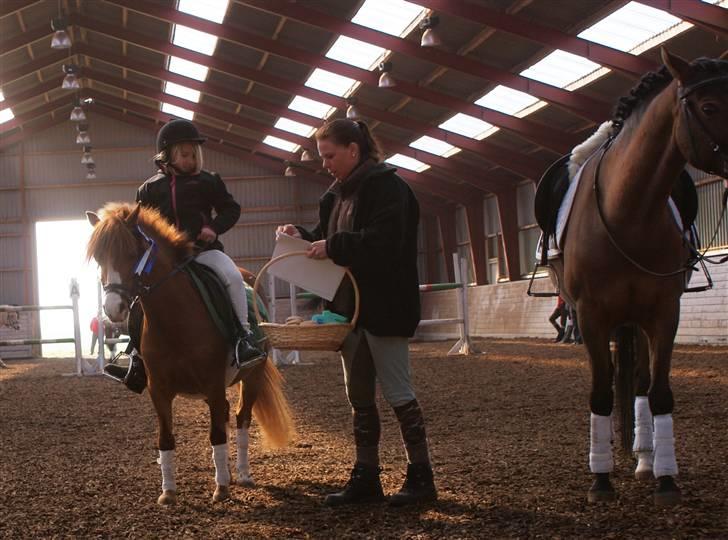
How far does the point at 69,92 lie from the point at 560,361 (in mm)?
19629

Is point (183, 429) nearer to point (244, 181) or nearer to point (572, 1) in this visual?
point (572, 1)

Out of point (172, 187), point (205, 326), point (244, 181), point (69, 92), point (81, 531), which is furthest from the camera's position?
point (244, 181)

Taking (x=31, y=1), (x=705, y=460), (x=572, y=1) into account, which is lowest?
(x=705, y=460)

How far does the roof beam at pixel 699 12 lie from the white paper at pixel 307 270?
9359mm

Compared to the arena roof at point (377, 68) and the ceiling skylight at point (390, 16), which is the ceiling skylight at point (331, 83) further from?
the ceiling skylight at point (390, 16)

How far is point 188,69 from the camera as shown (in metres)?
23.1

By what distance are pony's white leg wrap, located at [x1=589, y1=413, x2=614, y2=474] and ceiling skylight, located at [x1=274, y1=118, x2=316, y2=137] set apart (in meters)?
21.7

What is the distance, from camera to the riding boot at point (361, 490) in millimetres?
4082

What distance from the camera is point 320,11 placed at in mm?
15867

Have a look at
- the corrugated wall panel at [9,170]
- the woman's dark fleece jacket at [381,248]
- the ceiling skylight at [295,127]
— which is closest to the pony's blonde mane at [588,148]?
the woman's dark fleece jacket at [381,248]

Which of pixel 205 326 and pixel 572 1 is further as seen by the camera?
pixel 572 1

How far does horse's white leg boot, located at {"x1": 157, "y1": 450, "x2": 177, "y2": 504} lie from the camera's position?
4355 mm

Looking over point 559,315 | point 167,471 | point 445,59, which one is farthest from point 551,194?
point 559,315

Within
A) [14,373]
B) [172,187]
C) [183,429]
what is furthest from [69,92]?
[172,187]
